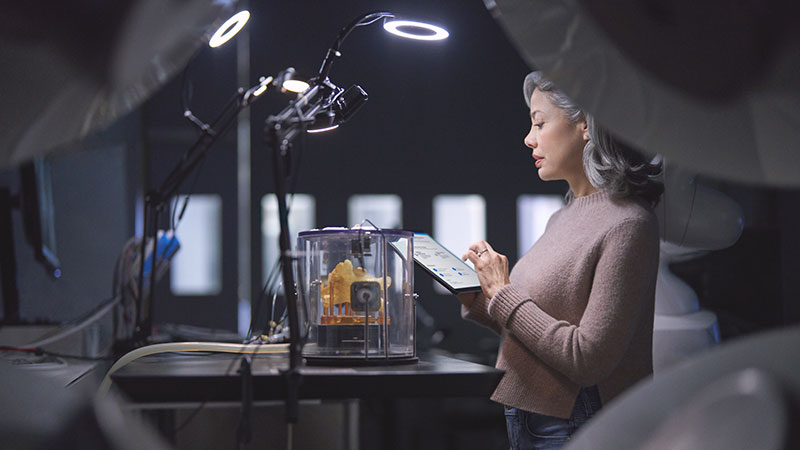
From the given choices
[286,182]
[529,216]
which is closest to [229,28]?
[286,182]

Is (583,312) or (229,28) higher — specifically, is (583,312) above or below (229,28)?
below

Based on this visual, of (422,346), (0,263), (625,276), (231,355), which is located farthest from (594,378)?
(422,346)

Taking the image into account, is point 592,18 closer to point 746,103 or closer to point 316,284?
point 746,103

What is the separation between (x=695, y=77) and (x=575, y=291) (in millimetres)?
747

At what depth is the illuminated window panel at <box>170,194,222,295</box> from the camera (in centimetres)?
523

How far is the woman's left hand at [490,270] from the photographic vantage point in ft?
4.59

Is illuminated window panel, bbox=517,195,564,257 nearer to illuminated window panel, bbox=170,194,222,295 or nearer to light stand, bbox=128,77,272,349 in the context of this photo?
illuminated window panel, bbox=170,194,222,295

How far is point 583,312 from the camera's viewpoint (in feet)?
4.42

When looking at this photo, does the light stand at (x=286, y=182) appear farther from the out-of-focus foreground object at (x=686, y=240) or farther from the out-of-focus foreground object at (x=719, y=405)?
the out-of-focus foreground object at (x=686, y=240)

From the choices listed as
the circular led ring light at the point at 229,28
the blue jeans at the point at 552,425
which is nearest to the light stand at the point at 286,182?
the circular led ring light at the point at 229,28

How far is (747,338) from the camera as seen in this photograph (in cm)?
60

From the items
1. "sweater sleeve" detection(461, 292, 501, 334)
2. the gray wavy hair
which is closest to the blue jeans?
"sweater sleeve" detection(461, 292, 501, 334)

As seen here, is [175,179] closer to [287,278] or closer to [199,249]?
[287,278]

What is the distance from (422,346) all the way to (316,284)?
9.60 ft
